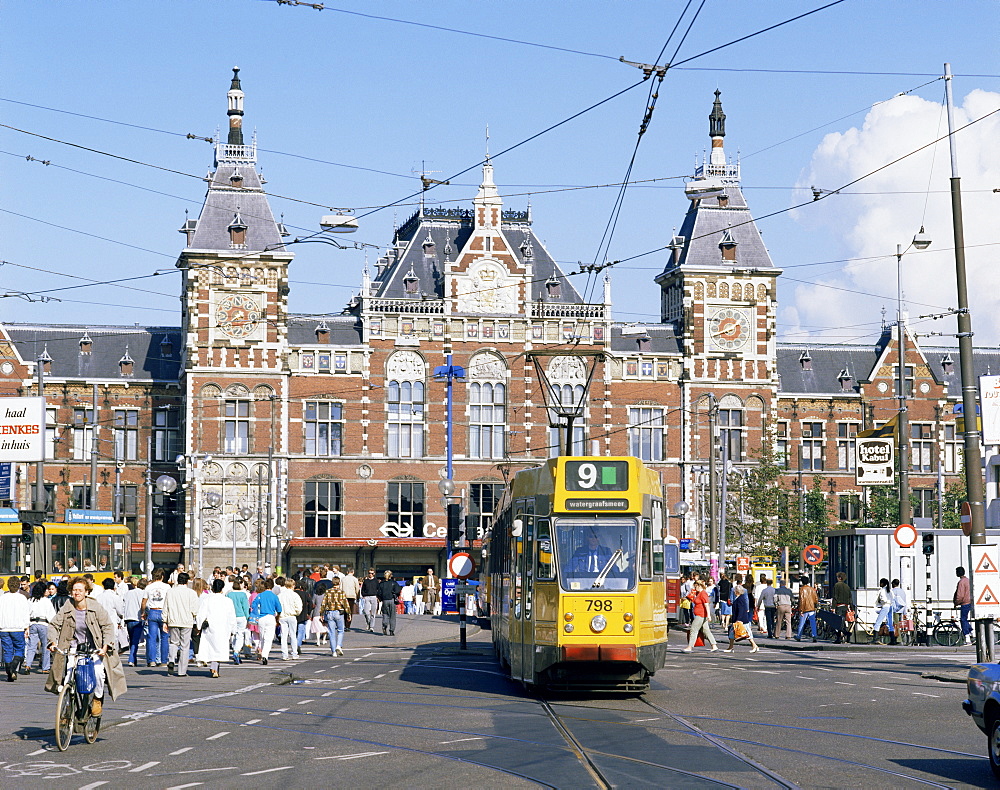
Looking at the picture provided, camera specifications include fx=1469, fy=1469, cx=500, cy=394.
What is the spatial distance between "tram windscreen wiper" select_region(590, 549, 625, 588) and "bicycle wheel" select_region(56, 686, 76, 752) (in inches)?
266

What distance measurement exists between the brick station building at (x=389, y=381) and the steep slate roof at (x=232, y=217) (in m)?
0.08

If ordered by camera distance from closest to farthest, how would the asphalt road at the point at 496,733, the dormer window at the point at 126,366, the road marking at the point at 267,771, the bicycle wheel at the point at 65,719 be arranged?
1. the asphalt road at the point at 496,733
2. the road marking at the point at 267,771
3. the bicycle wheel at the point at 65,719
4. the dormer window at the point at 126,366

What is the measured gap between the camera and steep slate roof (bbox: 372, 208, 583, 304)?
63219 millimetres

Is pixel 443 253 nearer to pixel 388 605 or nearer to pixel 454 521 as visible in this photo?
pixel 388 605

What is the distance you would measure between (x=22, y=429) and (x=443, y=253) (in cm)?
3529

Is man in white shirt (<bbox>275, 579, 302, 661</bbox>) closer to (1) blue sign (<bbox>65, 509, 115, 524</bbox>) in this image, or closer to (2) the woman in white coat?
(2) the woman in white coat

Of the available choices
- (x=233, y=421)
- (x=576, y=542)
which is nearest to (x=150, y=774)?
(x=576, y=542)

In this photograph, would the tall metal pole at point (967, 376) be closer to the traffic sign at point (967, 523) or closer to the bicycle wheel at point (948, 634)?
the traffic sign at point (967, 523)

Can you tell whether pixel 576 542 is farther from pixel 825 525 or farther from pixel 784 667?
pixel 825 525

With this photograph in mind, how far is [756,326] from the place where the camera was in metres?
63.1

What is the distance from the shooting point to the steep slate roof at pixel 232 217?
60.1 meters

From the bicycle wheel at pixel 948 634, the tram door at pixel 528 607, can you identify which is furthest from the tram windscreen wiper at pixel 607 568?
the bicycle wheel at pixel 948 634

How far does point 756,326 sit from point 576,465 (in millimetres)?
45857

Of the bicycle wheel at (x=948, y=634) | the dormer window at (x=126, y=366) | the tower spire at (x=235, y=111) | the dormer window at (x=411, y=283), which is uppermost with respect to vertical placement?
the tower spire at (x=235, y=111)
